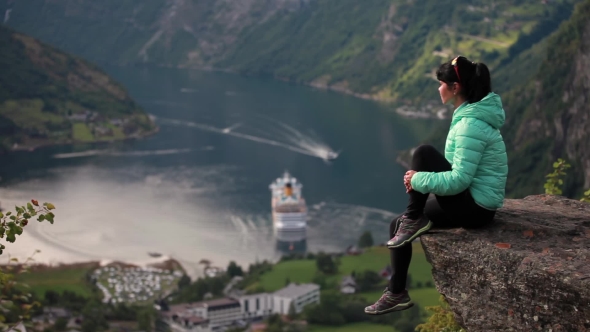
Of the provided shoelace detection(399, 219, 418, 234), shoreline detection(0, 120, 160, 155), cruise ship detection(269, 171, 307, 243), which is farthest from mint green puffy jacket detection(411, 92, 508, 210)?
shoreline detection(0, 120, 160, 155)

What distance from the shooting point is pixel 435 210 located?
21.1ft

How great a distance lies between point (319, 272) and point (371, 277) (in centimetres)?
330

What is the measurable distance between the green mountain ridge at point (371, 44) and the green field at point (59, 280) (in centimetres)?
3505

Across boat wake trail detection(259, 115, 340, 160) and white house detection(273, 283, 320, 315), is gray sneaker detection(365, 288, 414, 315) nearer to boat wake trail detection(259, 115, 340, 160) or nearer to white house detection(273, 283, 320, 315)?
white house detection(273, 283, 320, 315)

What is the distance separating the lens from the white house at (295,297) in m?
39.2

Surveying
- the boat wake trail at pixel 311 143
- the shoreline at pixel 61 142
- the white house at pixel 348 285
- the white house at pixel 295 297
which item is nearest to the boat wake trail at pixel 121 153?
the shoreline at pixel 61 142

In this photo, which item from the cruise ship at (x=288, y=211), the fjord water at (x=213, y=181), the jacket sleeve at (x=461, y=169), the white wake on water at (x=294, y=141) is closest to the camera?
the jacket sleeve at (x=461, y=169)

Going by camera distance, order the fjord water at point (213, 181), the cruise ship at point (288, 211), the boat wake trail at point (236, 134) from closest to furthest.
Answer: the fjord water at point (213, 181) < the cruise ship at point (288, 211) < the boat wake trail at point (236, 134)

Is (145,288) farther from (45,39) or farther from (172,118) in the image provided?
(45,39)

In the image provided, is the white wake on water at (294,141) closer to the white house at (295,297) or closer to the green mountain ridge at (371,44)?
the green mountain ridge at (371,44)

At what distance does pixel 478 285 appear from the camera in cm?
600

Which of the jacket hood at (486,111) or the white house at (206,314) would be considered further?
the white house at (206,314)

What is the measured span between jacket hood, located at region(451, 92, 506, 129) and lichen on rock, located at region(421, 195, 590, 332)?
76cm

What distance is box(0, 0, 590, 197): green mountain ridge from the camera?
7150 cm
